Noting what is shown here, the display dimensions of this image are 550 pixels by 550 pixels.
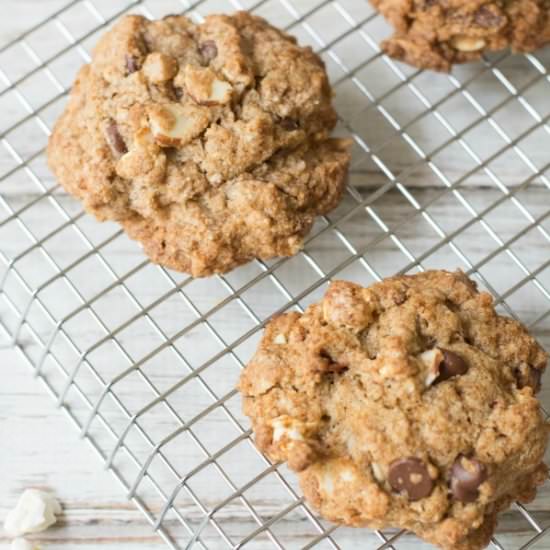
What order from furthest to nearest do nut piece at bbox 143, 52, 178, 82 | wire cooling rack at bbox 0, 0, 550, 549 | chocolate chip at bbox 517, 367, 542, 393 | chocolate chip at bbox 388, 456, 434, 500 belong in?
wire cooling rack at bbox 0, 0, 550, 549, nut piece at bbox 143, 52, 178, 82, chocolate chip at bbox 517, 367, 542, 393, chocolate chip at bbox 388, 456, 434, 500

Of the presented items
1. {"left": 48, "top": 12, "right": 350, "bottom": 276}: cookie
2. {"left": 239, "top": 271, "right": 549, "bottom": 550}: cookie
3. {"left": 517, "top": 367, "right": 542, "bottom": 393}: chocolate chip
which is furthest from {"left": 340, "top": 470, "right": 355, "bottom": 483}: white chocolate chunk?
{"left": 48, "top": 12, "right": 350, "bottom": 276}: cookie

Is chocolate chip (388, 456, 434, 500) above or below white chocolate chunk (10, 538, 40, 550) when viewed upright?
above

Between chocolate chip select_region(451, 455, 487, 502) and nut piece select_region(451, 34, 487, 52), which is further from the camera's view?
nut piece select_region(451, 34, 487, 52)

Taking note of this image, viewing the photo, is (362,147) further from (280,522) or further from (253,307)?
(280,522)

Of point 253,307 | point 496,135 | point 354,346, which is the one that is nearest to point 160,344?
point 253,307

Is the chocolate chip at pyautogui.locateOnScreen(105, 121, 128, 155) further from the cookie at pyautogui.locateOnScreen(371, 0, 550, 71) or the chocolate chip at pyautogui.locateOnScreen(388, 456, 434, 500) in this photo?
the chocolate chip at pyautogui.locateOnScreen(388, 456, 434, 500)

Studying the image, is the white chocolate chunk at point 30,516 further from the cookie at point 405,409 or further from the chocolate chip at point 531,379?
the chocolate chip at point 531,379

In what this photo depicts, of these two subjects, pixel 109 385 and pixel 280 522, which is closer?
pixel 109 385
